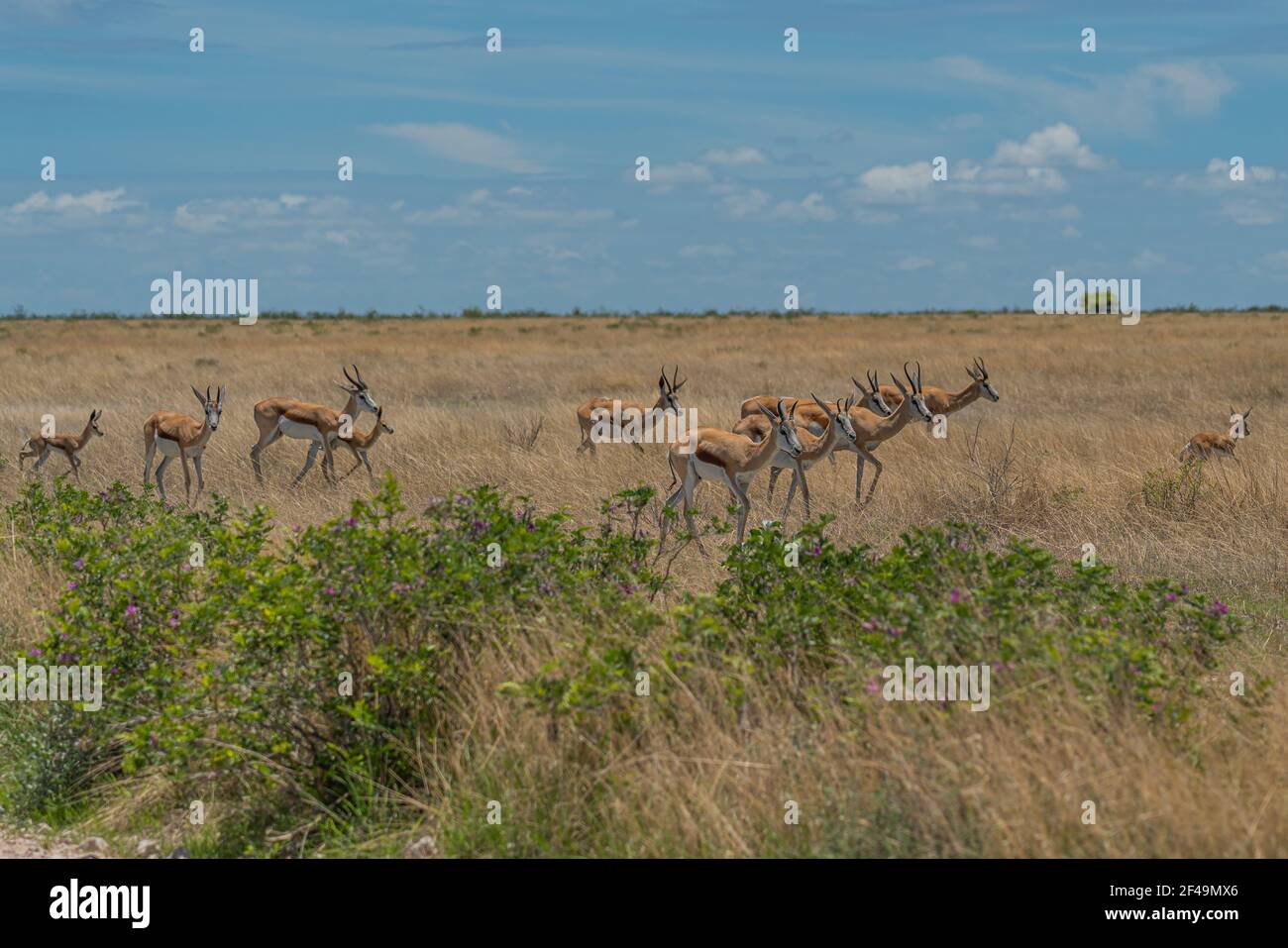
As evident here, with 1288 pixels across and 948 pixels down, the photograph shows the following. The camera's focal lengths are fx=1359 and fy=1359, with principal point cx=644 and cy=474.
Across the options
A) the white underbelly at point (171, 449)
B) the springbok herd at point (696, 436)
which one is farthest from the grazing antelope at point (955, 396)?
the white underbelly at point (171, 449)

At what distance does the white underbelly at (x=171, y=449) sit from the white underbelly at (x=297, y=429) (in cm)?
129

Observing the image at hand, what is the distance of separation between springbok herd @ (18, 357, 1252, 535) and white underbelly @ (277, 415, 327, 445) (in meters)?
0.01

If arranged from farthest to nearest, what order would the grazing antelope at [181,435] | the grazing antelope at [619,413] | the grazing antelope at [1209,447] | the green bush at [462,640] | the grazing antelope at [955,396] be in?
the grazing antelope at [955,396] < the grazing antelope at [619,413] < the grazing antelope at [181,435] < the grazing antelope at [1209,447] < the green bush at [462,640]

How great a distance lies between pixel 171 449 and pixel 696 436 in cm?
632

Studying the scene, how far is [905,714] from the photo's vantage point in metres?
5.08

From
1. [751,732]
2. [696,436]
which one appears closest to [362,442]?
[696,436]

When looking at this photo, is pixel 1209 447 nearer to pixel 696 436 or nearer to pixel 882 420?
pixel 882 420

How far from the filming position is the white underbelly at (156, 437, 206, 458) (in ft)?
47.6

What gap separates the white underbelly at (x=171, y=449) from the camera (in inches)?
571

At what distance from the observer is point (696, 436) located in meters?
11.7

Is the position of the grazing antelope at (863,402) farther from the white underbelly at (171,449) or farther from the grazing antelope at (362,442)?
the white underbelly at (171,449)

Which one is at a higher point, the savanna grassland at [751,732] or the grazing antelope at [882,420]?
the grazing antelope at [882,420]

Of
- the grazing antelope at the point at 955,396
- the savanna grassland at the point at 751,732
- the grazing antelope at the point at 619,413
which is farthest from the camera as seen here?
the grazing antelope at the point at 955,396
